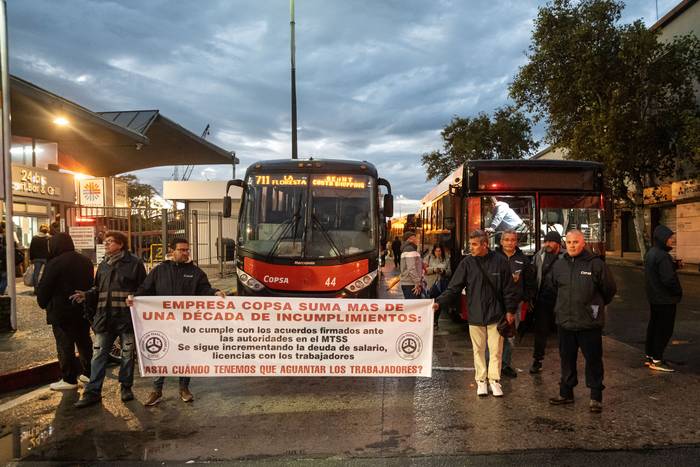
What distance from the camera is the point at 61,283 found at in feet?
20.2

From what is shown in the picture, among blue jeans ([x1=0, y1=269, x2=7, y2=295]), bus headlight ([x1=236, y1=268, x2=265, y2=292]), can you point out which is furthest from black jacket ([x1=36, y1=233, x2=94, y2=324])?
blue jeans ([x1=0, y1=269, x2=7, y2=295])

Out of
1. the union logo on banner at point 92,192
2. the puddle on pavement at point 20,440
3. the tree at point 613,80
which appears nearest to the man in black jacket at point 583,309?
the puddle on pavement at point 20,440

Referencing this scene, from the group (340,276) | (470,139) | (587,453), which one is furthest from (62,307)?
(470,139)

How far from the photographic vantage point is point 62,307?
6164 mm

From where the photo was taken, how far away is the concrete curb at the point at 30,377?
659 cm

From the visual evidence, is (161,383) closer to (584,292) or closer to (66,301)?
(66,301)

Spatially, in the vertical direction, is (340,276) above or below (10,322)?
above

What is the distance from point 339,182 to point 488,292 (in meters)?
4.30

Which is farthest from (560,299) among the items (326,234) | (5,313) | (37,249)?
(37,249)

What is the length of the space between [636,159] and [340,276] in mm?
20397

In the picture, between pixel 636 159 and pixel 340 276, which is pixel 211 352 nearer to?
pixel 340 276

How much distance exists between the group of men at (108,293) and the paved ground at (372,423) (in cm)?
33

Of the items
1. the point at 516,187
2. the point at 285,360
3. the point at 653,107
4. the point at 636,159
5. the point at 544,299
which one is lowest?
the point at 285,360

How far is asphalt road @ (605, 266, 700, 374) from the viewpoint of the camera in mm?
7658
